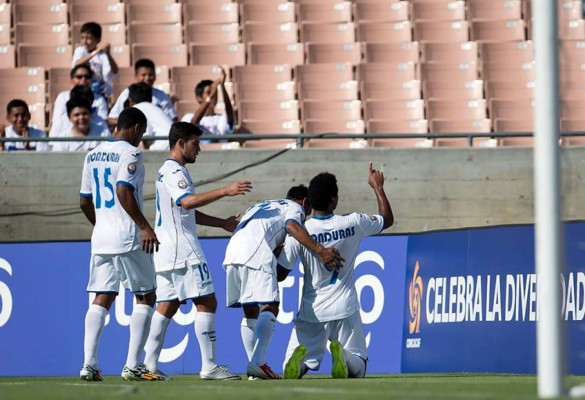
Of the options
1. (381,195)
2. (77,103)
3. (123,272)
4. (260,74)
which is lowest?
(123,272)

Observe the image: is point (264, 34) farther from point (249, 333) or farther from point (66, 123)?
point (249, 333)

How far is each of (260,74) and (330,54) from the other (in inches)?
52.8

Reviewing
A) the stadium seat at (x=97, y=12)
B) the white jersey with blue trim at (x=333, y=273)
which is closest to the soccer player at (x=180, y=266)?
the white jersey with blue trim at (x=333, y=273)

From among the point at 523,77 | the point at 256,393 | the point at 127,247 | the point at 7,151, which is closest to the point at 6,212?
the point at 7,151

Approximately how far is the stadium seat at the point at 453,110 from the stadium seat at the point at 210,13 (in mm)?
3510

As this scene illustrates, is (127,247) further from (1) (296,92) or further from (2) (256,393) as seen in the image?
(1) (296,92)

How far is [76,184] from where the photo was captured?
50.8ft

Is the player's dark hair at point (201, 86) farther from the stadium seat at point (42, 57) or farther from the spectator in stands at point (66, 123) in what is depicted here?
the stadium seat at point (42, 57)

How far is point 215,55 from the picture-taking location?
60.4 feet

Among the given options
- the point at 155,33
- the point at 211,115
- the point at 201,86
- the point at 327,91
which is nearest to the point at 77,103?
the point at 201,86

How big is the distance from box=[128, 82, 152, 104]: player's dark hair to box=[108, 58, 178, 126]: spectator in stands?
128mm

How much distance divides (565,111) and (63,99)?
20.8ft

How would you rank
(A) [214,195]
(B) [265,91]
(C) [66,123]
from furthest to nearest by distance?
(B) [265,91] < (C) [66,123] < (A) [214,195]

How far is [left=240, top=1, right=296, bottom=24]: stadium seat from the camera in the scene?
1897cm
